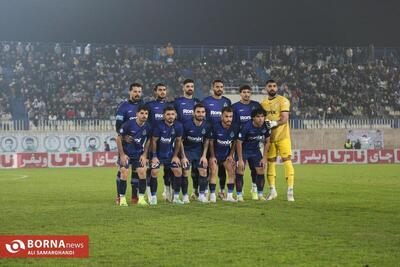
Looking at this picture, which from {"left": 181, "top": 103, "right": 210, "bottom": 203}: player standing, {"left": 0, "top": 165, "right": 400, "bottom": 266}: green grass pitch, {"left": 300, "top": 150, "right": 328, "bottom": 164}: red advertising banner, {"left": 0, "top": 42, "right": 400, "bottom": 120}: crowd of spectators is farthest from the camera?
{"left": 0, "top": 42, "right": 400, "bottom": 120}: crowd of spectators

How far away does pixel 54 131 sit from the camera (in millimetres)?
35844

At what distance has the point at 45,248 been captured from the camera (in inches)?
266

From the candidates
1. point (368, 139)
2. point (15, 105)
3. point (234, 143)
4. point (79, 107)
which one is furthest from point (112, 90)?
point (234, 143)

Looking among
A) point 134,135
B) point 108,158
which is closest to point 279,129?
point 134,135

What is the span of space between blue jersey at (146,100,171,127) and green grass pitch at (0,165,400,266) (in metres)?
1.58

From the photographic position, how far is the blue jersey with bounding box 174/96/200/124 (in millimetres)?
13430

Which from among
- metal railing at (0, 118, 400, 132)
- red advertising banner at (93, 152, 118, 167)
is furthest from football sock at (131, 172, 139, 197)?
metal railing at (0, 118, 400, 132)

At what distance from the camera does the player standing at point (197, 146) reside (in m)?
13.1

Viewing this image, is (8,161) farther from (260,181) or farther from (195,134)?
(260,181)

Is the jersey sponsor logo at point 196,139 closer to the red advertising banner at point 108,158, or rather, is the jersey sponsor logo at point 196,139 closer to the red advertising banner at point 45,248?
the red advertising banner at point 45,248

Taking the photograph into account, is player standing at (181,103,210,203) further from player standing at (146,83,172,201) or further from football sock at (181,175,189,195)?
player standing at (146,83,172,201)

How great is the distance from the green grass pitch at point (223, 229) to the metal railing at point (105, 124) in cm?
2146

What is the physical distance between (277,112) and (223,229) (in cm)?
520

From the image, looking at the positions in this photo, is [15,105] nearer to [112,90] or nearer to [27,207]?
[112,90]
